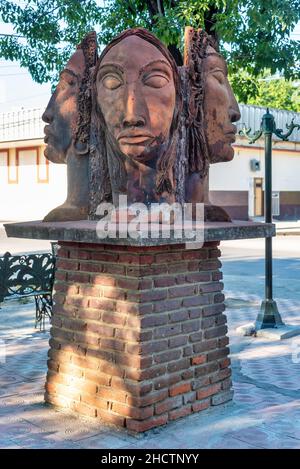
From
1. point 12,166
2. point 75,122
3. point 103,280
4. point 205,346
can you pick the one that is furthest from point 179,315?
point 12,166

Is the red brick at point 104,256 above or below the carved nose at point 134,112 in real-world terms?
below

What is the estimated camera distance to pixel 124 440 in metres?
4.19

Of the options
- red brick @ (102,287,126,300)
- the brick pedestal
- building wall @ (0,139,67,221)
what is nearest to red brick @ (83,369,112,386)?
the brick pedestal

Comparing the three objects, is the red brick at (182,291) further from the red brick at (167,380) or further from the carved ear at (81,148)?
the carved ear at (81,148)

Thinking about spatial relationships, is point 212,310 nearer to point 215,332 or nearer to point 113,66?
point 215,332

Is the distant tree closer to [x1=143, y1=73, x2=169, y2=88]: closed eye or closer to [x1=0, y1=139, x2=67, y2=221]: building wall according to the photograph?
[x1=0, y1=139, x2=67, y2=221]: building wall

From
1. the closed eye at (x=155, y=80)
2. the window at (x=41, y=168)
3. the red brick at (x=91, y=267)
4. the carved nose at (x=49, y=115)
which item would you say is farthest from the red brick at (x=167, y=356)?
the window at (x=41, y=168)

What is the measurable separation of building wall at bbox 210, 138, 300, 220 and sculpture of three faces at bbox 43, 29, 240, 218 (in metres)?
20.7

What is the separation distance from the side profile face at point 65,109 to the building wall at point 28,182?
72.6 ft

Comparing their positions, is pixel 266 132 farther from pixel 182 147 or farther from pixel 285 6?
pixel 182 147

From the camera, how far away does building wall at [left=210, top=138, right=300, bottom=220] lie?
89.6 feet

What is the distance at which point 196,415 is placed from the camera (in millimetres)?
4656

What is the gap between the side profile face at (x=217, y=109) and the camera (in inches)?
191
